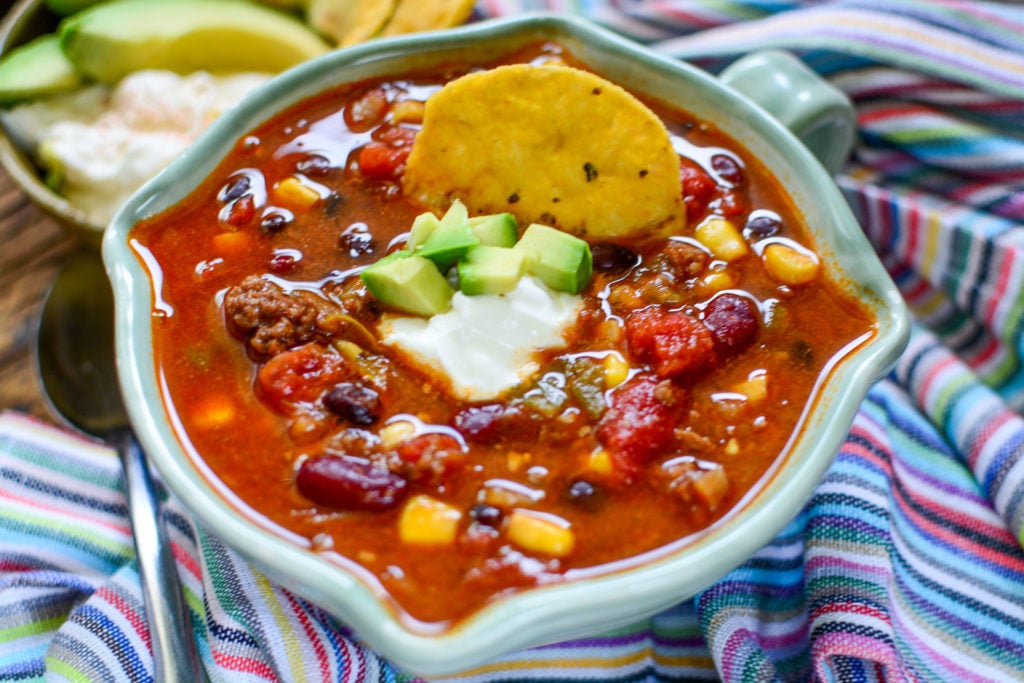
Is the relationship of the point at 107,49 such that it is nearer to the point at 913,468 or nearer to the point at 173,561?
the point at 173,561

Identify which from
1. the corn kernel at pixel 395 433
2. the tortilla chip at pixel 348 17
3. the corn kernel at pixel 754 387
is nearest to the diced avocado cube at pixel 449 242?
the corn kernel at pixel 395 433

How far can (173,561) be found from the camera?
92.0 inches

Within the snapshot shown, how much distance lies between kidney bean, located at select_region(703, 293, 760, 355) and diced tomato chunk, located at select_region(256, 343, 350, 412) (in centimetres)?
70

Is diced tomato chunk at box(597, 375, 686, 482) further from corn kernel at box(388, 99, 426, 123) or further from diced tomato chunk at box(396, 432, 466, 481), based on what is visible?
corn kernel at box(388, 99, 426, 123)

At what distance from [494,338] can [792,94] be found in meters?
1.00

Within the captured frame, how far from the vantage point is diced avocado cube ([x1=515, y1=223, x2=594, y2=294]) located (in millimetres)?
2029

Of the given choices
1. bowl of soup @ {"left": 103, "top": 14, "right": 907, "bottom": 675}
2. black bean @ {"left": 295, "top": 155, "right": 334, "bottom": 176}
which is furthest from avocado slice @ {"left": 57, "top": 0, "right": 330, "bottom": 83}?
black bean @ {"left": 295, "top": 155, "right": 334, "bottom": 176}

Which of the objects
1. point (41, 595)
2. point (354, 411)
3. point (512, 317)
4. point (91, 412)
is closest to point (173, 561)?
point (41, 595)

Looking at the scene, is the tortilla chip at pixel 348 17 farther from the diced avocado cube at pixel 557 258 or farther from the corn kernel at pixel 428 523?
the corn kernel at pixel 428 523

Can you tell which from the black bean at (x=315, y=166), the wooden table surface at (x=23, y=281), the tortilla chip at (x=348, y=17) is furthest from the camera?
the tortilla chip at (x=348, y=17)

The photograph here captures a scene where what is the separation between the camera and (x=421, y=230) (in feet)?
6.73

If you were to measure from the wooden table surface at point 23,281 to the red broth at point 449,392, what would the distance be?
854mm

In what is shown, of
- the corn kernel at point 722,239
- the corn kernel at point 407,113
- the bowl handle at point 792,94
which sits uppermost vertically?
the bowl handle at point 792,94

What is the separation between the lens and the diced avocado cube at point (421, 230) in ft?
6.73
